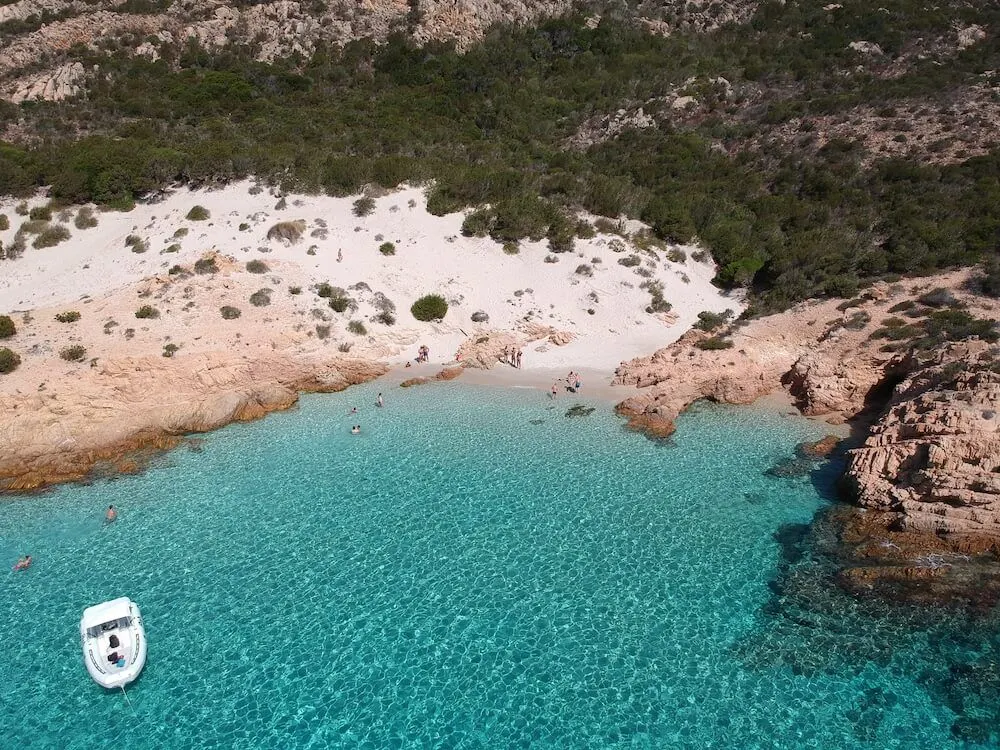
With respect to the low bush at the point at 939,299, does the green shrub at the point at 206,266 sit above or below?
above

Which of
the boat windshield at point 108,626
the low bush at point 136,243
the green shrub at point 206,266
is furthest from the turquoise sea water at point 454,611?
the low bush at point 136,243

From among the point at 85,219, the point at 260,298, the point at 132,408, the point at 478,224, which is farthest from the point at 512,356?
the point at 85,219

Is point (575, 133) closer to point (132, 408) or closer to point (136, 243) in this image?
point (136, 243)

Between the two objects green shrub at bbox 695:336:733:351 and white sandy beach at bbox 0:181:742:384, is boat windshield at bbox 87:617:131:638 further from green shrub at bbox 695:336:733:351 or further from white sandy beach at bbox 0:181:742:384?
green shrub at bbox 695:336:733:351

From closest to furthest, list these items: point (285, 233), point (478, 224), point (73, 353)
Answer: point (73, 353)
point (285, 233)
point (478, 224)

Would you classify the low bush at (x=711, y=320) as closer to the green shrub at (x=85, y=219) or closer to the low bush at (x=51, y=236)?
the green shrub at (x=85, y=219)
